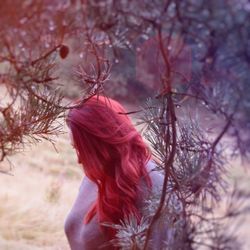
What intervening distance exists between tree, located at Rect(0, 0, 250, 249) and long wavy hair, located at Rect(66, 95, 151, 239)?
183 millimetres

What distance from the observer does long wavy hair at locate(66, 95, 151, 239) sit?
1.10 metres

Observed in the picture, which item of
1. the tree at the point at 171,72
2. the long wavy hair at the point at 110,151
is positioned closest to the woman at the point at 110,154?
the long wavy hair at the point at 110,151

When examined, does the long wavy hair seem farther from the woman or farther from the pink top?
the pink top

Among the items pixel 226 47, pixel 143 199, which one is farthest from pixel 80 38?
pixel 143 199

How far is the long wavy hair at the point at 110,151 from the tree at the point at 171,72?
183 millimetres

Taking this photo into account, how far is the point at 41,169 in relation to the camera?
9.17 ft

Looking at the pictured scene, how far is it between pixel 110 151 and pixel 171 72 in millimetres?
404

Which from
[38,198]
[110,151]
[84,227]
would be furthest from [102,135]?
[38,198]

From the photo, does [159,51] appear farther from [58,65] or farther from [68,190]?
[68,190]

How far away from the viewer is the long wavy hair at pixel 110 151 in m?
1.10

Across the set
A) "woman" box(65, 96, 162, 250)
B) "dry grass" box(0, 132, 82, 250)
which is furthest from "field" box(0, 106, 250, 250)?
"woman" box(65, 96, 162, 250)

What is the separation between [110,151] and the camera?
1.15 metres

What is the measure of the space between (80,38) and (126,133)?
0.36 meters

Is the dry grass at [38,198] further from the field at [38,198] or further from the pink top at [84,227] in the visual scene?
the pink top at [84,227]
